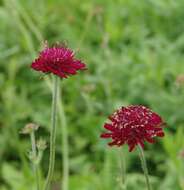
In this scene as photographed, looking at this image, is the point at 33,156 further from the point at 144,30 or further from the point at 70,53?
the point at 144,30

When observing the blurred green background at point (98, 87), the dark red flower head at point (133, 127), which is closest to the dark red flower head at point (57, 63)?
the dark red flower head at point (133, 127)

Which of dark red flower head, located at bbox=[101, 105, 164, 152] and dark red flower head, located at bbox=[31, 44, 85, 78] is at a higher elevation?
dark red flower head, located at bbox=[31, 44, 85, 78]

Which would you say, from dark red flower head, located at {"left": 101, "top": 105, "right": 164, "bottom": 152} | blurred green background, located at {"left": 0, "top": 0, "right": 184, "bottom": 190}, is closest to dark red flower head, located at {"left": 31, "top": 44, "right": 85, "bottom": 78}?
dark red flower head, located at {"left": 101, "top": 105, "right": 164, "bottom": 152}

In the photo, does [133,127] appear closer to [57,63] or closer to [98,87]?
[57,63]

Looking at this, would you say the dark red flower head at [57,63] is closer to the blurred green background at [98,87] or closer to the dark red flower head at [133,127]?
the dark red flower head at [133,127]

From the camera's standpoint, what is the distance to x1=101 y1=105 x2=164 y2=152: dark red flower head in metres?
1.16

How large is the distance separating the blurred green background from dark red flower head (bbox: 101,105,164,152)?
841mm

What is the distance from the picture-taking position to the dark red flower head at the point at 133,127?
3.80 ft

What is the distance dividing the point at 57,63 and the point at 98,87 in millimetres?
1714

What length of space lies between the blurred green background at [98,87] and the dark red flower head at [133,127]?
84 cm

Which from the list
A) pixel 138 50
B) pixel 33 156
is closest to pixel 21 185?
pixel 33 156

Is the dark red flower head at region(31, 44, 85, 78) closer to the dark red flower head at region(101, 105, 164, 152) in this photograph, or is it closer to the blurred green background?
the dark red flower head at region(101, 105, 164, 152)

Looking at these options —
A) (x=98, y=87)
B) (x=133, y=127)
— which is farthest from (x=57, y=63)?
(x=98, y=87)

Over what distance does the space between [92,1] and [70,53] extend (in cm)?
232
